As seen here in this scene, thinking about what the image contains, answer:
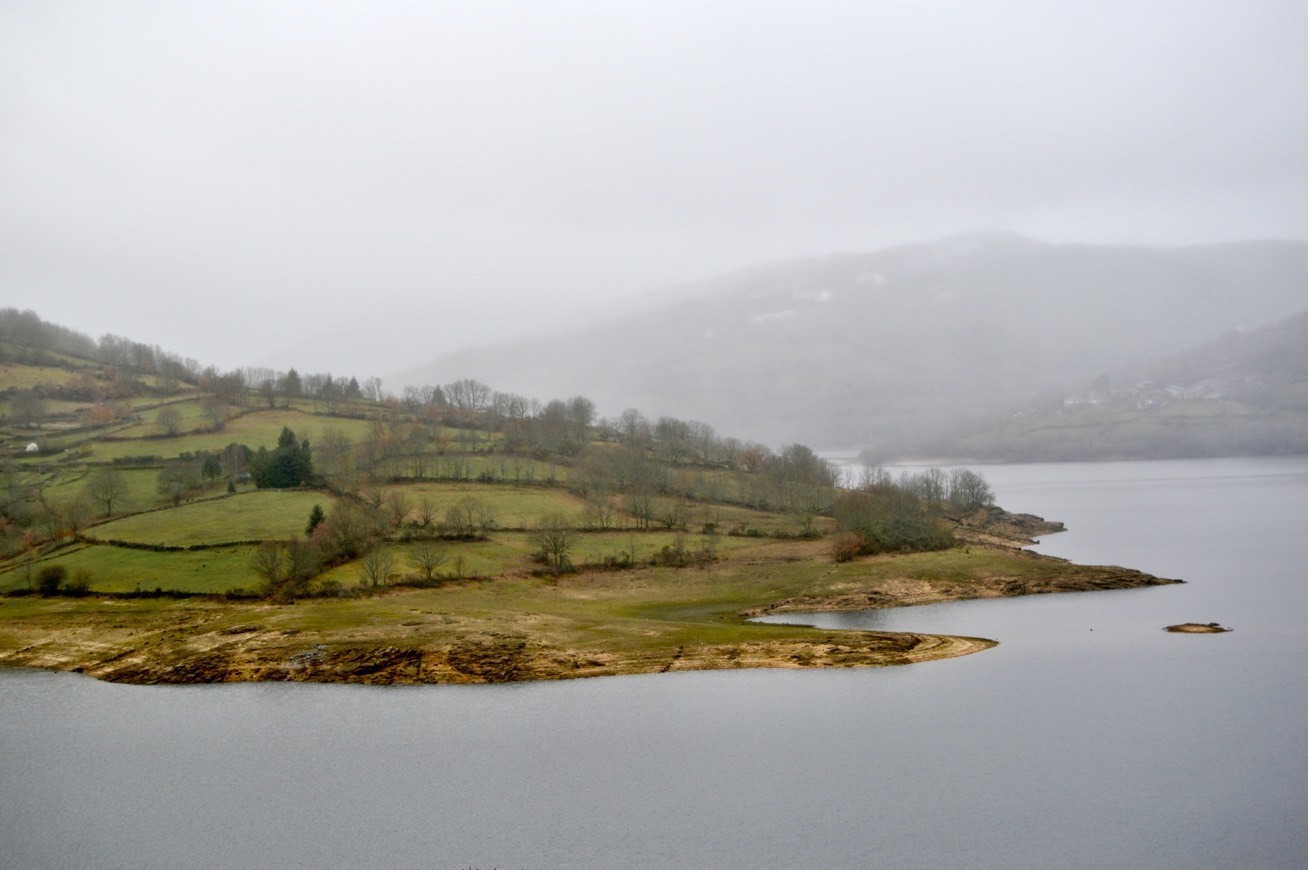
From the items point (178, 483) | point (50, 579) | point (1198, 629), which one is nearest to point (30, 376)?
point (178, 483)

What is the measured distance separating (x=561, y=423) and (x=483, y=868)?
13939 centimetres

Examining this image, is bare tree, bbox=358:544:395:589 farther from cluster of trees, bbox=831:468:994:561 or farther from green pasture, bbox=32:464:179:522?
cluster of trees, bbox=831:468:994:561

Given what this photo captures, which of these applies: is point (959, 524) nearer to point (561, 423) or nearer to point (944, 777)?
point (561, 423)

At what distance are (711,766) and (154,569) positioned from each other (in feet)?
212

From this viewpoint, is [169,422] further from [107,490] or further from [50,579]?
[50,579]

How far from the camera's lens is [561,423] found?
544ft

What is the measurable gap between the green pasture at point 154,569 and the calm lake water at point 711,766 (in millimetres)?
17825

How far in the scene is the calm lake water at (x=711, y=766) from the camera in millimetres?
29156

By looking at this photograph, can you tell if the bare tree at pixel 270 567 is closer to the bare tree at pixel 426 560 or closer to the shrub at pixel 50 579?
the bare tree at pixel 426 560

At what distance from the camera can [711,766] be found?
36.8 m

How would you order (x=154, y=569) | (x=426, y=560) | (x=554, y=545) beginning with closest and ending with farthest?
(x=154, y=569)
(x=426, y=560)
(x=554, y=545)

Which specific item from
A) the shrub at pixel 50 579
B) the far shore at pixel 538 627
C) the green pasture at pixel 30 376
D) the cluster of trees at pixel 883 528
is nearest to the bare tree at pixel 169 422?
the green pasture at pixel 30 376

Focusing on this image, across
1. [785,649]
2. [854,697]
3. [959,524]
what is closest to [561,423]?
[959,524]

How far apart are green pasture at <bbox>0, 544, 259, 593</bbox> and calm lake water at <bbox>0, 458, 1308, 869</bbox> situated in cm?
1782
